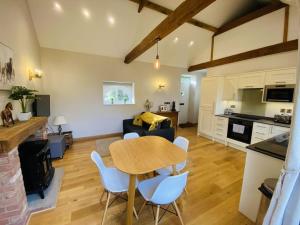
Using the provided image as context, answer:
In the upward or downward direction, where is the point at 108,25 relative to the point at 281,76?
upward

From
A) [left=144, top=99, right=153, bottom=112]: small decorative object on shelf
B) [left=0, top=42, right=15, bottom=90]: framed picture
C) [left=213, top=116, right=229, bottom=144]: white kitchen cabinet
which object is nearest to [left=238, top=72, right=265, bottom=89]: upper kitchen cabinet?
[left=213, top=116, right=229, bottom=144]: white kitchen cabinet

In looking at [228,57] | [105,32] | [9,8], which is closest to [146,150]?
[9,8]

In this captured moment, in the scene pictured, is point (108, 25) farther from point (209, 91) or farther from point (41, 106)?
point (209, 91)

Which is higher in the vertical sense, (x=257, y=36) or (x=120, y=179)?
(x=257, y=36)

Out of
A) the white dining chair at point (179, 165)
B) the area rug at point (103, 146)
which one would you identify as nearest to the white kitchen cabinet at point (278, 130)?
the white dining chair at point (179, 165)

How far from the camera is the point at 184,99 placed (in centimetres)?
645

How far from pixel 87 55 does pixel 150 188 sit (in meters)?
3.94

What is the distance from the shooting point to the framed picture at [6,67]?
5.92 feet

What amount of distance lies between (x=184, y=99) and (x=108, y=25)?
→ 13.9ft

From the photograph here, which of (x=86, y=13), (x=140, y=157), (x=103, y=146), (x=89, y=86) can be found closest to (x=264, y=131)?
(x=140, y=157)

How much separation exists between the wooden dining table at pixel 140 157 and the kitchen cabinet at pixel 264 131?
2537 millimetres

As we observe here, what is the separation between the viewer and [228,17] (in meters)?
4.22

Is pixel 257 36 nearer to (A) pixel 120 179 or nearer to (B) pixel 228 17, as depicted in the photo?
(B) pixel 228 17

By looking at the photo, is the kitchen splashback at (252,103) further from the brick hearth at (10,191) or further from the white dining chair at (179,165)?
the brick hearth at (10,191)
